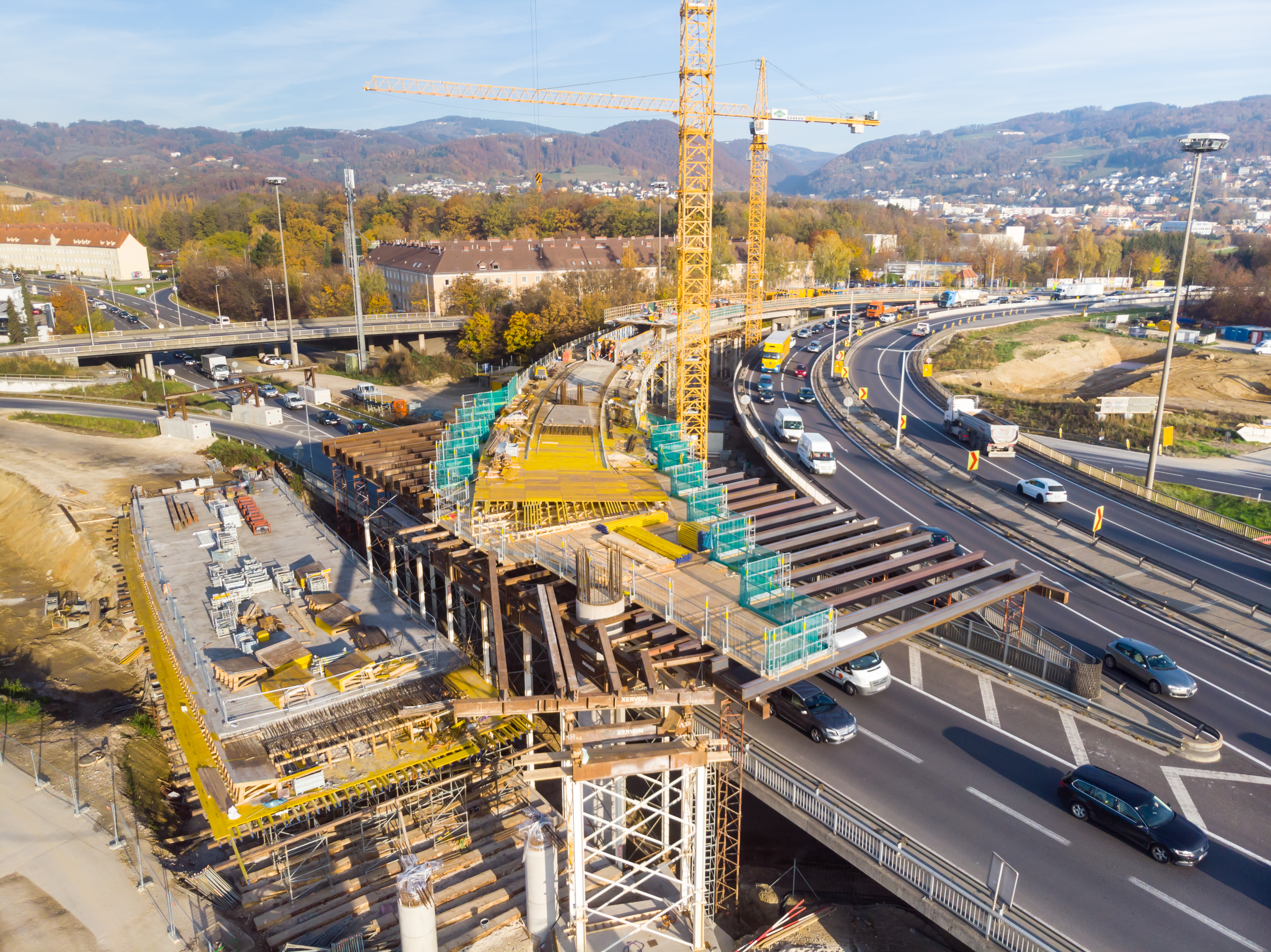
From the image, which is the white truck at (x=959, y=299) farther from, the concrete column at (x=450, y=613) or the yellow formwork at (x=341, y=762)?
the yellow formwork at (x=341, y=762)

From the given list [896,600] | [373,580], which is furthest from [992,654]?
[373,580]

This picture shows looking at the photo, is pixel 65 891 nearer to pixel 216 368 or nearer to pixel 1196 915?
pixel 1196 915

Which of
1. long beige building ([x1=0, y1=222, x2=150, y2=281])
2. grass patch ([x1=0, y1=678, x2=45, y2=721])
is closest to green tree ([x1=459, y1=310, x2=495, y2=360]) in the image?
grass patch ([x1=0, y1=678, x2=45, y2=721])

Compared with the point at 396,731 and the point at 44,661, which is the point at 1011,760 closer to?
the point at 396,731

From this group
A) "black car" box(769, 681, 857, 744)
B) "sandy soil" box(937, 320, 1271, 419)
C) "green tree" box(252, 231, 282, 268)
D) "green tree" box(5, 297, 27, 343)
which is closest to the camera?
"black car" box(769, 681, 857, 744)

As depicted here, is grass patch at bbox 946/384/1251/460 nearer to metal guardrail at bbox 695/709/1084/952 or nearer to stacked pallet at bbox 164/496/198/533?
metal guardrail at bbox 695/709/1084/952

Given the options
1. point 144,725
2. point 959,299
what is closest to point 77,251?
point 959,299
